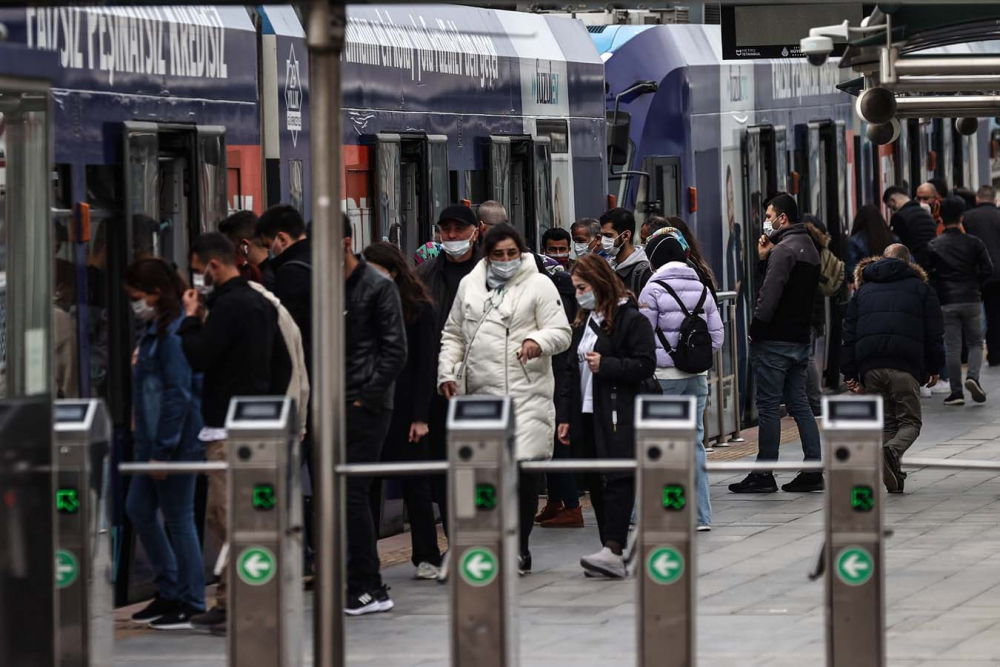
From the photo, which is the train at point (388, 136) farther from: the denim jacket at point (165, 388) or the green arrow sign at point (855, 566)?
the green arrow sign at point (855, 566)

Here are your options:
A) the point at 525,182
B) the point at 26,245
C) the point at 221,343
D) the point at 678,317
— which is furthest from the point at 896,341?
the point at 26,245

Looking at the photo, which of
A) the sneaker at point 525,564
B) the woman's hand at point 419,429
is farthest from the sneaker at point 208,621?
the sneaker at point 525,564

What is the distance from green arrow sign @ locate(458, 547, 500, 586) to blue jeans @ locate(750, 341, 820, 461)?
6.43m

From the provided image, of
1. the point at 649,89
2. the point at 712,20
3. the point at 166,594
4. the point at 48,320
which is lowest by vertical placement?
the point at 166,594

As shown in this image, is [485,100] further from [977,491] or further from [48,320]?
[48,320]

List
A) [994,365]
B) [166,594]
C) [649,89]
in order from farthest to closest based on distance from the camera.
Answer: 1. [994,365]
2. [649,89]
3. [166,594]

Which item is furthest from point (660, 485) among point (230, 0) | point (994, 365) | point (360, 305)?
point (994, 365)

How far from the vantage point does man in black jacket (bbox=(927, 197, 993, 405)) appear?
60.0 feet

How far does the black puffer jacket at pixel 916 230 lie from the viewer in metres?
19.8

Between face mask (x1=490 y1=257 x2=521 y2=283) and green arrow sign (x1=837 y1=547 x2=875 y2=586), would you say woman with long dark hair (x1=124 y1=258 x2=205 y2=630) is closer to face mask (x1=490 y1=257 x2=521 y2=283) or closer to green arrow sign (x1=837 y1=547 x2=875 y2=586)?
A: face mask (x1=490 y1=257 x2=521 y2=283)

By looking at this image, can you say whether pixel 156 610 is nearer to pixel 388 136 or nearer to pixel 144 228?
pixel 144 228

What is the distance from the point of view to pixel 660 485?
650cm

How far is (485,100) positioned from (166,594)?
18.6 feet

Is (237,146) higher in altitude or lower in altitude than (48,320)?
higher
